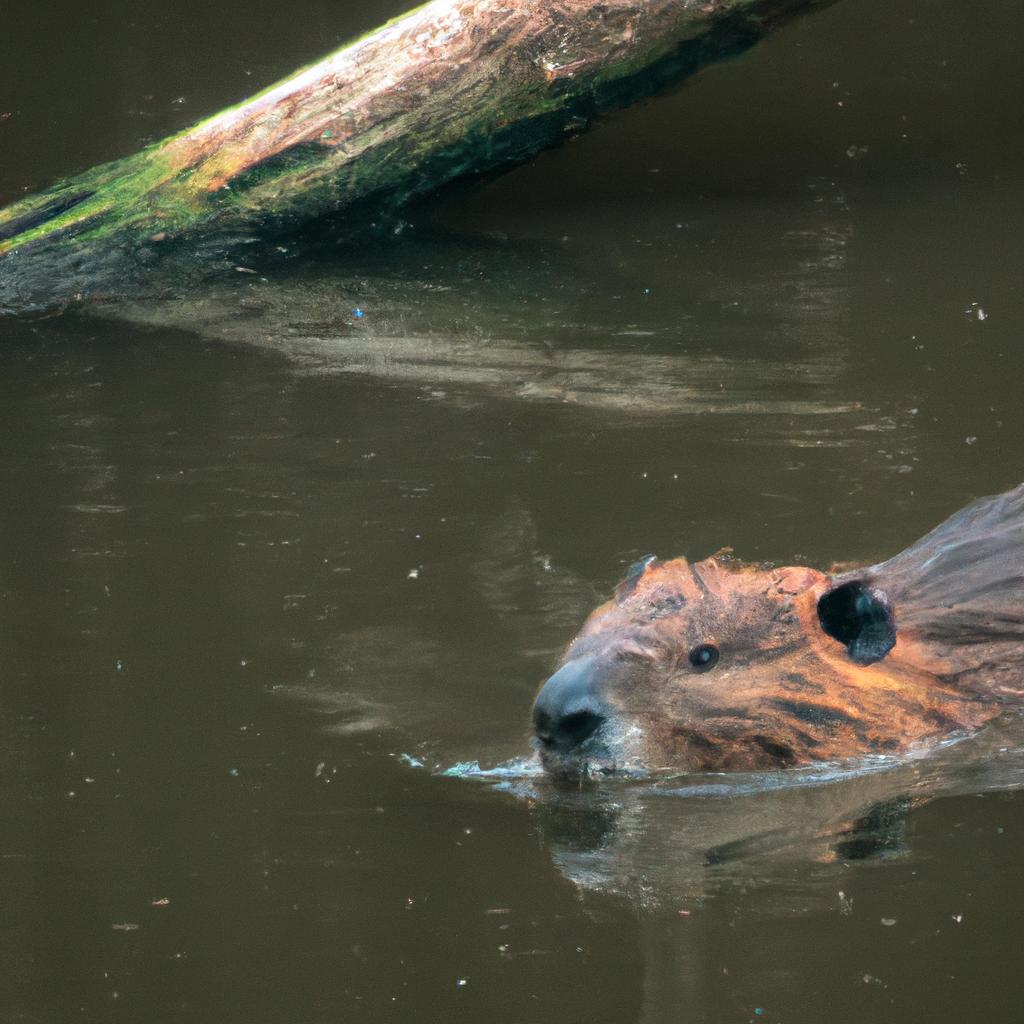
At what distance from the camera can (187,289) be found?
834 cm

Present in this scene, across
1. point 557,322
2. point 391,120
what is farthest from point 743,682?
point 391,120

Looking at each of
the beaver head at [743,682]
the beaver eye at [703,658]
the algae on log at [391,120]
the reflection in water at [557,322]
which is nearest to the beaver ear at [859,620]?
the beaver head at [743,682]

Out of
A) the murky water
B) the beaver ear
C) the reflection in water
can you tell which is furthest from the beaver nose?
the reflection in water

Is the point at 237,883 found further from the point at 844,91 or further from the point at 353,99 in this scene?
the point at 844,91

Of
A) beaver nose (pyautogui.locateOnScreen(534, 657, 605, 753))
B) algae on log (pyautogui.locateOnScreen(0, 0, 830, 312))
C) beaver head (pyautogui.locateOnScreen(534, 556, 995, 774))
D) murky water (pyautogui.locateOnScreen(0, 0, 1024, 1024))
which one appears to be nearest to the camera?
murky water (pyautogui.locateOnScreen(0, 0, 1024, 1024))

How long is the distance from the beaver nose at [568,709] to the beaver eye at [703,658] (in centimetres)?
31

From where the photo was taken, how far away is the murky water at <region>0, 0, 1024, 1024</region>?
4.26 meters

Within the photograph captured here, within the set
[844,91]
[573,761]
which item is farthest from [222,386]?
[844,91]

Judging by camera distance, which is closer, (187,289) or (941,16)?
(187,289)

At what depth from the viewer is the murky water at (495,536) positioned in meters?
4.26

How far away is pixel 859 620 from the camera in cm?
500

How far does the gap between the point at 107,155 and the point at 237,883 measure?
6.25 metres

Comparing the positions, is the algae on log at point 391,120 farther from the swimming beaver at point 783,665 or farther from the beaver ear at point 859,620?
the beaver ear at point 859,620

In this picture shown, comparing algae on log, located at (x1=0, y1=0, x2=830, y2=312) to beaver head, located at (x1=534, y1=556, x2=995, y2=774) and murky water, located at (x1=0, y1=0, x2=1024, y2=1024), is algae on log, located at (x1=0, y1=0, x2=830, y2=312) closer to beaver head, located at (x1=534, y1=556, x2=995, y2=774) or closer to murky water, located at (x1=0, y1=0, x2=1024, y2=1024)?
murky water, located at (x1=0, y1=0, x2=1024, y2=1024)
